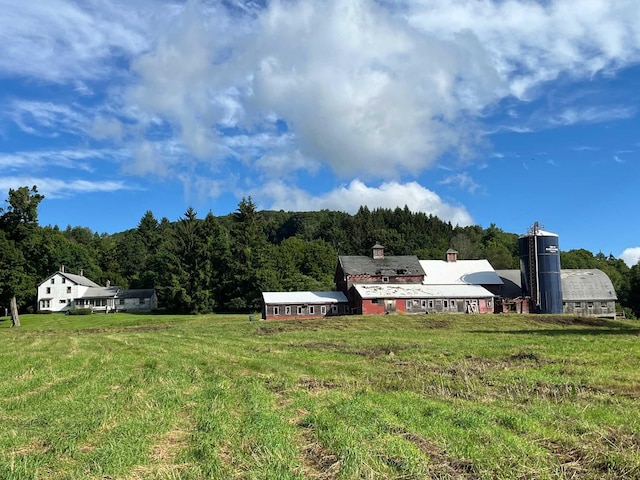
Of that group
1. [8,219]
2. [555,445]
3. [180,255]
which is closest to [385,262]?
[180,255]

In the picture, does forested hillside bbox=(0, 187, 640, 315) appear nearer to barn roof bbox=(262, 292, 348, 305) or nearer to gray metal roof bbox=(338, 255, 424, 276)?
barn roof bbox=(262, 292, 348, 305)

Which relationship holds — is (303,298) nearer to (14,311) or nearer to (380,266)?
(380,266)

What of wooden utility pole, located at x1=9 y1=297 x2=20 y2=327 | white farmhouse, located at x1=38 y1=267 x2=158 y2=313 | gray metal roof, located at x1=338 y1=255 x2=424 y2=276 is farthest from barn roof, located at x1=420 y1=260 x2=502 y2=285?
wooden utility pole, located at x1=9 y1=297 x2=20 y2=327

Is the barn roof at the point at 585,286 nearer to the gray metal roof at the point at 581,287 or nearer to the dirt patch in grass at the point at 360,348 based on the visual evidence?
the gray metal roof at the point at 581,287

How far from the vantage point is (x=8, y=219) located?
59.5m

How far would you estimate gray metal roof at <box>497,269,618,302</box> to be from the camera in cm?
6781

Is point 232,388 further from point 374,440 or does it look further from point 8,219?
point 8,219

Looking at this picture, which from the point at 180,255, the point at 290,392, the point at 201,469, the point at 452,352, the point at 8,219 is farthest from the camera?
the point at 180,255

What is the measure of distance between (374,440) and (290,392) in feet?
15.9

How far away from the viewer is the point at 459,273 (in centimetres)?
7319

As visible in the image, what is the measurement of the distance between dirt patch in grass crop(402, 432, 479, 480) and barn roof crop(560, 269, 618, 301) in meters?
67.2

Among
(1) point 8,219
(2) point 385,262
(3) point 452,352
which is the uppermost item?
(1) point 8,219

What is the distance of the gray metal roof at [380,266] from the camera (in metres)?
68.8

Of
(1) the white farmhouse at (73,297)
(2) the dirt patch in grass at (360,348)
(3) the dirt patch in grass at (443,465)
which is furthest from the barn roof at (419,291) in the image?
(3) the dirt patch in grass at (443,465)
